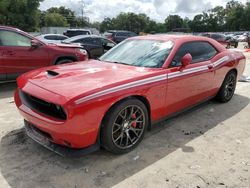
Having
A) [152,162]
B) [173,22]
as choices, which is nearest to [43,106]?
[152,162]

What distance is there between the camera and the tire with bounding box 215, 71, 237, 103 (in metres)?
5.95

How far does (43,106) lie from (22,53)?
13.3 feet

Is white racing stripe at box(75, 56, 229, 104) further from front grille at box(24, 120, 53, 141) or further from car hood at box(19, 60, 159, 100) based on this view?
front grille at box(24, 120, 53, 141)

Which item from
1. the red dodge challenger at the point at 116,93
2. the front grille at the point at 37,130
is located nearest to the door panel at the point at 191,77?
the red dodge challenger at the point at 116,93

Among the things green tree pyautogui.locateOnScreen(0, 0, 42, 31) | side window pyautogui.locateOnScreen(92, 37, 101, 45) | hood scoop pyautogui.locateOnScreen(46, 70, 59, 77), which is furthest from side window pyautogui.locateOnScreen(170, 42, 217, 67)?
green tree pyautogui.locateOnScreen(0, 0, 42, 31)

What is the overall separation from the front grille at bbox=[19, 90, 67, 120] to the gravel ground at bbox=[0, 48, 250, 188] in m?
0.65

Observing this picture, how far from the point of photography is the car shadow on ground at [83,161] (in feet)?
10.7

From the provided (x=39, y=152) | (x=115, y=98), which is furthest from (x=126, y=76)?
(x=39, y=152)

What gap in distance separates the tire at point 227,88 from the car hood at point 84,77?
2.36m

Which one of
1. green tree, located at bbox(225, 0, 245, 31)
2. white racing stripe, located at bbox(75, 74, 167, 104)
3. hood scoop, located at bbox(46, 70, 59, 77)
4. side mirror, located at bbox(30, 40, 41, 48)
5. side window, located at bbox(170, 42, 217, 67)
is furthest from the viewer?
green tree, located at bbox(225, 0, 245, 31)

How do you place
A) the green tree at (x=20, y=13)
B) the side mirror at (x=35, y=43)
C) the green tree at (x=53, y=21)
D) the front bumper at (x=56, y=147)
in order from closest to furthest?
1. the front bumper at (x=56, y=147)
2. the side mirror at (x=35, y=43)
3. the green tree at (x=20, y=13)
4. the green tree at (x=53, y=21)

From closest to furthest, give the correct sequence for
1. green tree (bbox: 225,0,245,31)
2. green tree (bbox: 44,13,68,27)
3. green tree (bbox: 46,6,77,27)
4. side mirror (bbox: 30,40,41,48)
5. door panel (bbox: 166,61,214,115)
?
door panel (bbox: 166,61,214,115)
side mirror (bbox: 30,40,41,48)
green tree (bbox: 44,13,68,27)
green tree (bbox: 225,0,245,31)
green tree (bbox: 46,6,77,27)

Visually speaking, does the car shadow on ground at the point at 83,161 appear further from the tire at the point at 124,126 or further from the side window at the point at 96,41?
the side window at the point at 96,41

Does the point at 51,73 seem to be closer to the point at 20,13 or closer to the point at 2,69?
the point at 2,69
